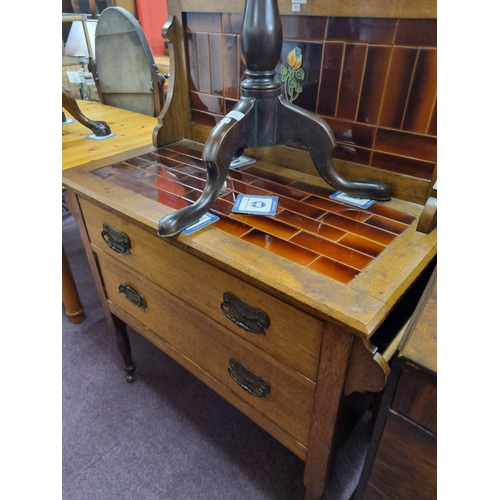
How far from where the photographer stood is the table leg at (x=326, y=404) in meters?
0.54

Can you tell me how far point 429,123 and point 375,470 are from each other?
1.98 ft

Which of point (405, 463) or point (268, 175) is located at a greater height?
point (268, 175)

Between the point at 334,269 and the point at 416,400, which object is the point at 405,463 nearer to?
the point at 416,400

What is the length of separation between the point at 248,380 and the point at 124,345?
2.03 ft

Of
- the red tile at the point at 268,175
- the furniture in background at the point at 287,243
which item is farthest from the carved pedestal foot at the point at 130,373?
the red tile at the point at 268,175

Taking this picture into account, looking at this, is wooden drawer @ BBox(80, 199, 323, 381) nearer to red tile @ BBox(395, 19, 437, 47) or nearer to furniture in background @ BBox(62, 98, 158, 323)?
furniture in background @ BBox(62, 98, 158, 323)

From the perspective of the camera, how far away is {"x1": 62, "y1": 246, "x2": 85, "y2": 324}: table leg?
1440 mm

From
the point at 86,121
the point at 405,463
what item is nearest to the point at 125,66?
the point at 86,121

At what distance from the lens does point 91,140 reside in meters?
1.30

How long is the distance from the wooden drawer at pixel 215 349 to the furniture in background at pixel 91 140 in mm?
369

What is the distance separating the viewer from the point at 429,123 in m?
0.68

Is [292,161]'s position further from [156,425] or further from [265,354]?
[156,425]

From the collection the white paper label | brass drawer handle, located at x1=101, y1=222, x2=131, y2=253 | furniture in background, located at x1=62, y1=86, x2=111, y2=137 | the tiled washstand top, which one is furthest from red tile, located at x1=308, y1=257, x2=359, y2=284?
the white paper label

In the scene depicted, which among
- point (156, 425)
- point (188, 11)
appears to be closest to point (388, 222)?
point (188, 11)
